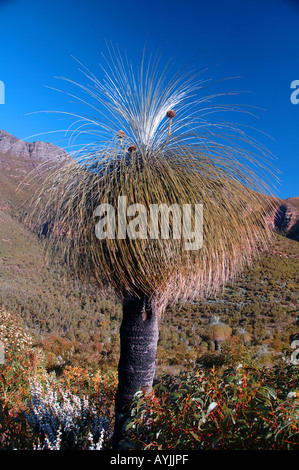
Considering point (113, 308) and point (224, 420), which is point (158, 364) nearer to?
point (224, 420)

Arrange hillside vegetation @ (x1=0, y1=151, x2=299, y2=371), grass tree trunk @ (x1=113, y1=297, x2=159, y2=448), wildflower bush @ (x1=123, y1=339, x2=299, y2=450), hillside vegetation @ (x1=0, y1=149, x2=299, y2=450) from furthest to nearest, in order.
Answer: hillside vegetation @ (x1=0, y1=151, x2=299, y2=371), grass tree trunk @ (x1=113, y1=297, x2=159, y2=448), hillside vegetation @ (x1=0, y1=149, x2=299, y2=450), wildflower bush @ (x1=123, y1=339, x2=299, y2=450)

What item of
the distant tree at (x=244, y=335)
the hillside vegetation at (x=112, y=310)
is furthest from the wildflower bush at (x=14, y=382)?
the distant tree at (x=244, y=335)

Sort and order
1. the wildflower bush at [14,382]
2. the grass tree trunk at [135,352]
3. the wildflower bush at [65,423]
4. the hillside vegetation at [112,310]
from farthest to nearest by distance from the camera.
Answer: the hillside vegetation at [112,310] → the wildflower bush at [14,382] → the wildflower bush at [65,423] → the grass tree trunk at [135,352]

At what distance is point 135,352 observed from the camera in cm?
224

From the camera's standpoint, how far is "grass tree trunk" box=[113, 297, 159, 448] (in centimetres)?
223

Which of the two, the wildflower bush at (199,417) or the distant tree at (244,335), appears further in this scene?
the distant tree at (244,335)

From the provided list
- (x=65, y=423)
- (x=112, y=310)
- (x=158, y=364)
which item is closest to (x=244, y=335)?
(x=158, y=364)

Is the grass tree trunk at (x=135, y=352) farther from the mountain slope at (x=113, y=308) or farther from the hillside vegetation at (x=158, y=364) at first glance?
the mountain slope at (x=113, y=308)

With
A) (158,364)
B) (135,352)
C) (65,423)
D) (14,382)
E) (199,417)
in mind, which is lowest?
(158,364)

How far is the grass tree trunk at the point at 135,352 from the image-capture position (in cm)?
223

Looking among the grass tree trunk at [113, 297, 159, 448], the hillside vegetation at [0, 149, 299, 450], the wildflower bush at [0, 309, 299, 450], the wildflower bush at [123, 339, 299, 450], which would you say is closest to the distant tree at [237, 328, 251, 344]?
the hillside vegetation at [0, 149, 299, 450]

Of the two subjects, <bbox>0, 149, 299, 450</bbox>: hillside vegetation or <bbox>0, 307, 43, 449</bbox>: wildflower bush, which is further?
<bbox>0, 307, 43, 449</bbox>: wildflower bush

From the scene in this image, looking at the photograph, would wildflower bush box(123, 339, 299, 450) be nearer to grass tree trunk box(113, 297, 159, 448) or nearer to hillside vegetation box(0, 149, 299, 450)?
hillside vegetation box(0, 149, 299, 450)

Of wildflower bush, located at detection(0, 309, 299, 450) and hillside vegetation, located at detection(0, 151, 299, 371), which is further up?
wildflower bush, located at detection(0, 309, 299, 450)
